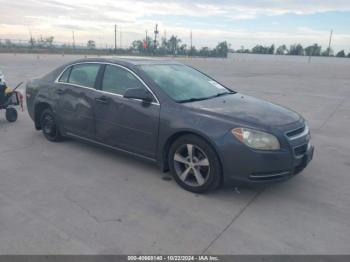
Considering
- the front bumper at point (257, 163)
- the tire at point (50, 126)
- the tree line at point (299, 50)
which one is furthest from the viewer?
the tree line at point (299, 50)

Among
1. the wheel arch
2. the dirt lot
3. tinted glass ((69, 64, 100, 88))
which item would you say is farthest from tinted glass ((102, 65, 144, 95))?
the dirt lot

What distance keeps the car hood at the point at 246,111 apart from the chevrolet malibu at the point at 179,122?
0.01 m

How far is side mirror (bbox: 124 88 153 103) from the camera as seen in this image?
4266mm

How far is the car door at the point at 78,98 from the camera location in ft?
16.6

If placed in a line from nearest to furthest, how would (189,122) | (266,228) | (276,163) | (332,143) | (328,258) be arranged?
1. (328,258)
2. (266,228)
3. (276,163)
4. (189,122)
5. (332,143)

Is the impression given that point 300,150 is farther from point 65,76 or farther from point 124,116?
point 65,76

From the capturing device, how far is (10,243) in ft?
9.80

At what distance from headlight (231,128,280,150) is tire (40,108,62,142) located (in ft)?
11.3

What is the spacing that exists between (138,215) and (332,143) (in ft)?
14.2

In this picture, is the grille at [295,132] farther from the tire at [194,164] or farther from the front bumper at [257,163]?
the tire at [194,164]

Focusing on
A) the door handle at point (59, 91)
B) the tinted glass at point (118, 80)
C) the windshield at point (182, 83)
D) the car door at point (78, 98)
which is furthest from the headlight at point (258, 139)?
the door handle at point (59, 91)

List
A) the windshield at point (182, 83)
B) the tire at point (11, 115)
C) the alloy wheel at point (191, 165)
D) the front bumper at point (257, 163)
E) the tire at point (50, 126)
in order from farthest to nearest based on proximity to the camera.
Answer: the tire at point (11, 115) → the tire at point (50, 126) → the windshield at point (182, 83) → the alloy wheel at point (191, 165) → the front bumper at point (257, 163)

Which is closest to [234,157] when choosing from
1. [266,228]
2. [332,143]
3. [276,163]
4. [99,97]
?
[276,163]

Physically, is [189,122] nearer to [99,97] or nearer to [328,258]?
[99,97]
